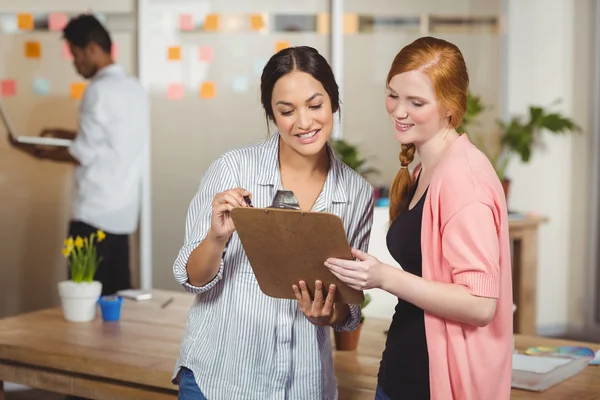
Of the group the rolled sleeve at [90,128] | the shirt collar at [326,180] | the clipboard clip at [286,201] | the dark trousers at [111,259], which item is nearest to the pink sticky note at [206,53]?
the rolled sleeve at [90,128]

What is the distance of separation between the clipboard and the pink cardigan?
18cm

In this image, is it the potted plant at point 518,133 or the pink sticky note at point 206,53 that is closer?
the pink sticky note at point 206,53

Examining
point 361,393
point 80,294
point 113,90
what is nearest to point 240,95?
point 113,90

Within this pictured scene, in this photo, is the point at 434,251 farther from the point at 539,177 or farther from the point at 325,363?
the point at 539,177

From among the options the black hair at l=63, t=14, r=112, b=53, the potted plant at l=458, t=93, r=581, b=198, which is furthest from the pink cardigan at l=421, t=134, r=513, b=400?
the potted plant at l=458, t=93, r=581, b=198

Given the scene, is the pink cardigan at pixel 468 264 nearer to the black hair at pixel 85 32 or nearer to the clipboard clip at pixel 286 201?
the clipboard clip at pixel 286 201

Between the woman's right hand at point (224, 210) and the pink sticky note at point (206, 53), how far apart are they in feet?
12.4

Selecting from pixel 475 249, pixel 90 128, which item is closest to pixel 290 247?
pixel 475 249

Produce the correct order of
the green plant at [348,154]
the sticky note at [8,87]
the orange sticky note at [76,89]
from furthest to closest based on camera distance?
the green plant at [348,154], the orange sticky note at [76,89], the sticky note at [8,87]

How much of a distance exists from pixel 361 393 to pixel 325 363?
0.34 m

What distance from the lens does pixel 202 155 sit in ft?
18.5

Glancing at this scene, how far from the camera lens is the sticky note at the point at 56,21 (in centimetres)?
536

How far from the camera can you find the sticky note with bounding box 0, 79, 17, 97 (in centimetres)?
528

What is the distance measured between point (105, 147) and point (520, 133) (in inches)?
113
